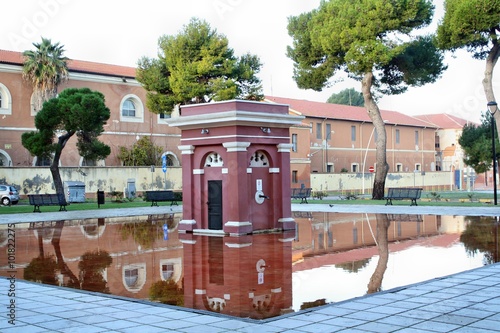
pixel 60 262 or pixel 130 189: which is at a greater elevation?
pixel 130 189

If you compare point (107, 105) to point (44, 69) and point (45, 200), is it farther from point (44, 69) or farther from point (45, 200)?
point (45, 200)

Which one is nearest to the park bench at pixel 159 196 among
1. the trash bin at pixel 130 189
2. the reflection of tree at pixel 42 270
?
the trash bin at pixel 130 189

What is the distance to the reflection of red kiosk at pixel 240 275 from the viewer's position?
8594 mm

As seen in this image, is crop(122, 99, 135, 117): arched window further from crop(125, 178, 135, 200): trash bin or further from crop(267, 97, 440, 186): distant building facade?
crop(267, 97, 440, 186): distant building facade

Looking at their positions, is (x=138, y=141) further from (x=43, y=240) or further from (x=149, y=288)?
(x=149, y=288)

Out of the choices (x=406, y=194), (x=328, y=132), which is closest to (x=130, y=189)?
(x=406, y=194)

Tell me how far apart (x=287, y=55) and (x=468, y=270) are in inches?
1181

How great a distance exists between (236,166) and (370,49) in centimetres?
1834

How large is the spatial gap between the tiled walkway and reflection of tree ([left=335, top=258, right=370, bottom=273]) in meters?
2.12

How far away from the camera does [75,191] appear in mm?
36969

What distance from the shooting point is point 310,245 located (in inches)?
611

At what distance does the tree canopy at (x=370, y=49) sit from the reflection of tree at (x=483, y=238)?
13.9 meters

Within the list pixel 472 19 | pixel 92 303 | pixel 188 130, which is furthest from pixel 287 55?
pixel 92 303

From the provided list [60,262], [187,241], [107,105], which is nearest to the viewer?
[60,262]
